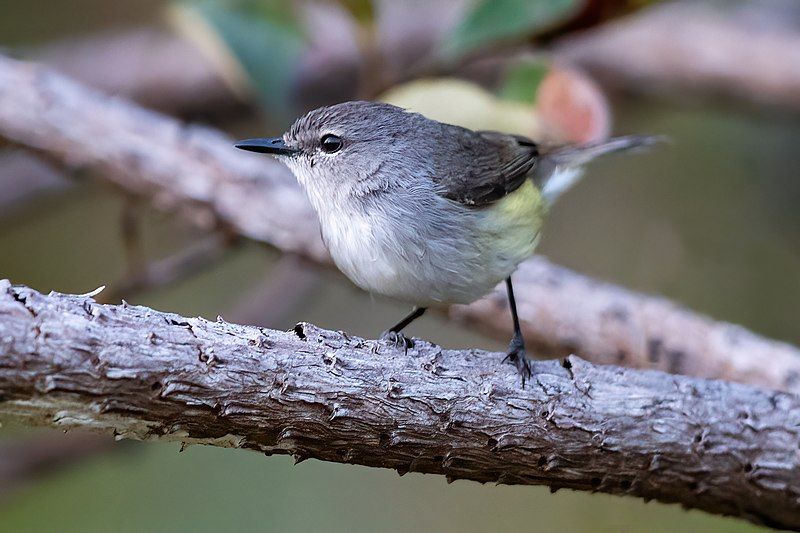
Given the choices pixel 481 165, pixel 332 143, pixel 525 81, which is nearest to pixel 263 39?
pixel 332 143

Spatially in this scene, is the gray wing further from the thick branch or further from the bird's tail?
the thick branch

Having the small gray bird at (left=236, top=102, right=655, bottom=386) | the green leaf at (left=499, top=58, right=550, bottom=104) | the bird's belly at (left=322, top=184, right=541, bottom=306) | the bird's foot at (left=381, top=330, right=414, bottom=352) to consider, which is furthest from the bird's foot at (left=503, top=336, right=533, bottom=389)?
the green leaf at (left=499, top=58, right=550, bottom=104)

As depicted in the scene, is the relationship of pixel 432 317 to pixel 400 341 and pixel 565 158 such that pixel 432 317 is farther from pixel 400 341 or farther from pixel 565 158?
pixel 400 341

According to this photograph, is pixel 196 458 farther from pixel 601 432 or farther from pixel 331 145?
pixel 601 432

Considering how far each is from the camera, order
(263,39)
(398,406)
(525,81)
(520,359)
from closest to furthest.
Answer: (398,406) → (520,359) → (525,81) → (263,39)

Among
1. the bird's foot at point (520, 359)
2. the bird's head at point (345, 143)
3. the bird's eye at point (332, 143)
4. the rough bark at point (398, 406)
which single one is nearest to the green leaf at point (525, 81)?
the bird's head at point (345, 143)

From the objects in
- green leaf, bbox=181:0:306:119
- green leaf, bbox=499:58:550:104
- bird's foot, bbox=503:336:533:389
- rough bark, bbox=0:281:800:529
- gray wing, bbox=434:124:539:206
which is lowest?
rough bark, bbox=0:281:800:529
